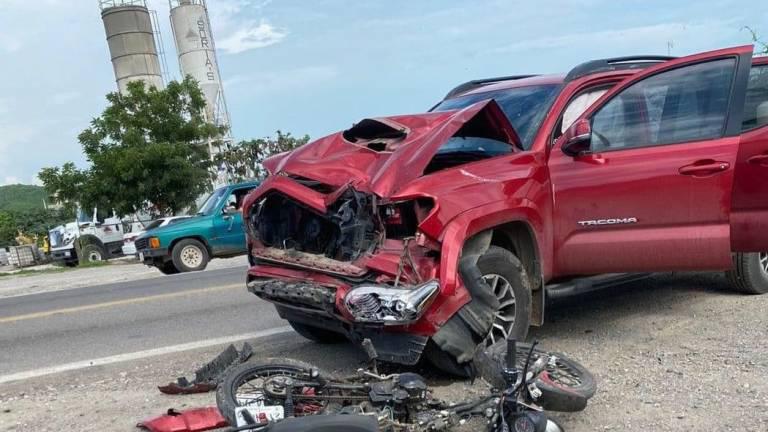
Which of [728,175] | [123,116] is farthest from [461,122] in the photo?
[123,116]

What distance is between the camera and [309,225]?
4852 millimetres

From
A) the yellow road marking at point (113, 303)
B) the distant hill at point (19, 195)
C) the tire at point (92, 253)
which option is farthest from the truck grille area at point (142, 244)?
the distant hill at point (19, 195)

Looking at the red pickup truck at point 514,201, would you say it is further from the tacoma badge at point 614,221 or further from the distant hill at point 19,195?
the distant hill at point 19,195

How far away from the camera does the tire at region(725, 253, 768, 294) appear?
6.04 metres

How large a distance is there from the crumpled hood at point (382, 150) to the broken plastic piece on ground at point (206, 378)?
138cm

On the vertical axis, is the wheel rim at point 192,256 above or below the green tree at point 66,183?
below

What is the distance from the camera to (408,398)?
329cm

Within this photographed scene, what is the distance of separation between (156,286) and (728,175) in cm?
871

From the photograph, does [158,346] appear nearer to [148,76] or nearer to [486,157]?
[486,157]

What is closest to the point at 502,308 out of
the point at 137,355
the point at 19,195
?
the point at 137,355

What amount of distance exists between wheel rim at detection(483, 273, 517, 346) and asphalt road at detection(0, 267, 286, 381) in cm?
289

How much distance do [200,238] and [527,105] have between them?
1082cm

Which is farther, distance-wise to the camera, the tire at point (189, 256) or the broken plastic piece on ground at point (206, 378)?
the tire at point (189, 256)

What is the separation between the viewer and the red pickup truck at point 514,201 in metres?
4.08
